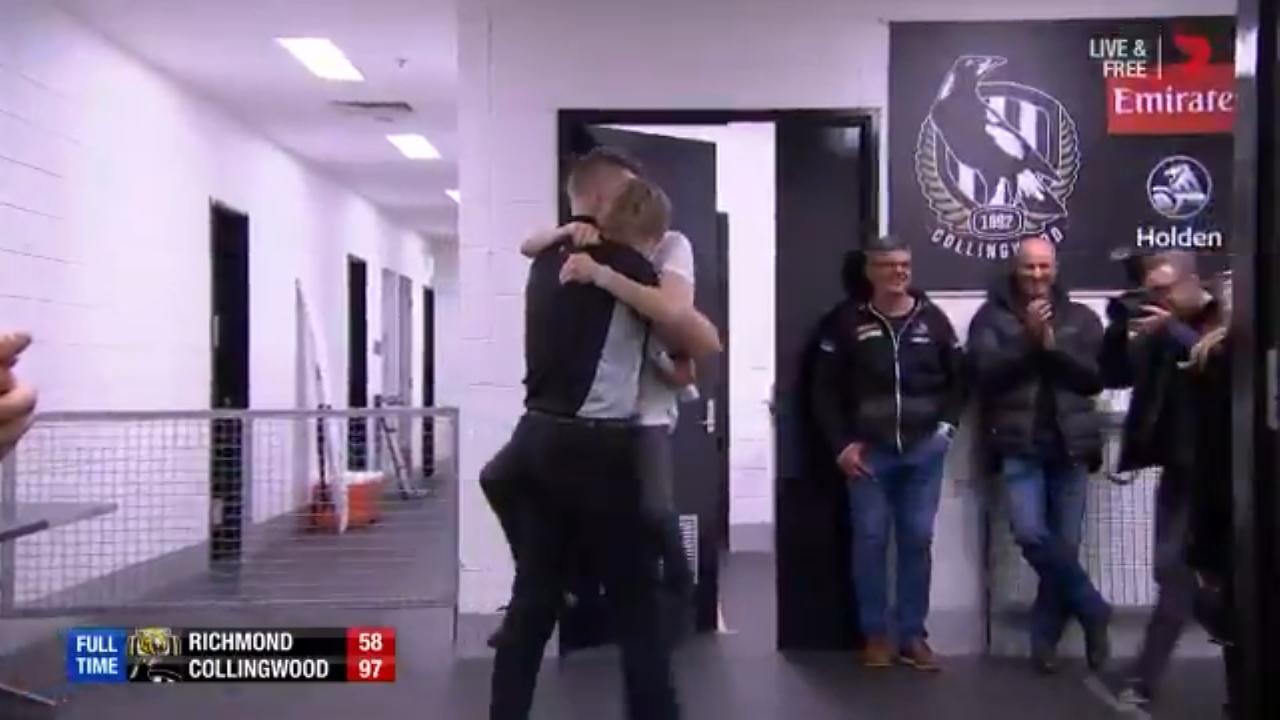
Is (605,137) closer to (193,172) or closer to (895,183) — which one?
(895,183)

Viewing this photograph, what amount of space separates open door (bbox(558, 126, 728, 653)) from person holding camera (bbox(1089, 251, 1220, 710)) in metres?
1.68

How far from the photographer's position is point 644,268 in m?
3.67

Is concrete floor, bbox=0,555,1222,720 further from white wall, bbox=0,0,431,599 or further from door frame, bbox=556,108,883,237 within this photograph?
door frame, bbox=556,108,883,237

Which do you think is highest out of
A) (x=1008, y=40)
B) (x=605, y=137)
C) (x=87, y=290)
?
(x=1008, y=40)

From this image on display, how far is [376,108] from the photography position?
976 cm

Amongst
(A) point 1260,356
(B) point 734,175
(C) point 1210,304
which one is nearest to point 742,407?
(B) point 734,175

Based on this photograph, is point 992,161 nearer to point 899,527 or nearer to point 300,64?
point 899,527

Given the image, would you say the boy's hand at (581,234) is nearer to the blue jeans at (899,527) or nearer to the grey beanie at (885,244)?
the grey beanie at (885,244)

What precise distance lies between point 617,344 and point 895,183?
2.65m

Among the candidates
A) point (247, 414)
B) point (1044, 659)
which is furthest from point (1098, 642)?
point (247, 414)

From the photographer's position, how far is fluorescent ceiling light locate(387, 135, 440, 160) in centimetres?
1116

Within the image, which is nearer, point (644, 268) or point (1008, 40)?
point (644, 268)

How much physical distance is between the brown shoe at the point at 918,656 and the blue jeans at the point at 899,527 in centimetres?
3

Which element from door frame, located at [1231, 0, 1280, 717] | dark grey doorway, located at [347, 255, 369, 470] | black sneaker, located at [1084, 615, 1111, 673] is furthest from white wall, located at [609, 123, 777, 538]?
door frame, located at [1231, 0, 1280, 717]
